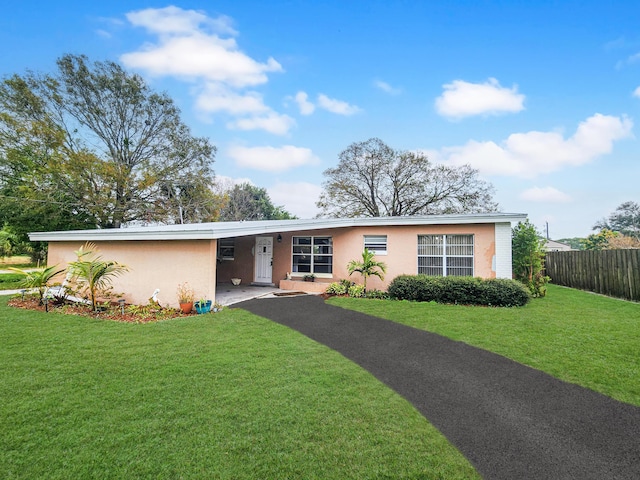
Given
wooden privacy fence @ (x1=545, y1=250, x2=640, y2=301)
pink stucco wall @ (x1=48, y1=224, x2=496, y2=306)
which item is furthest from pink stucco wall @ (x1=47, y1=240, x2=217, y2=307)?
wooden privacy fence @ (x1=545, y1=250, x2=640, y2=301)

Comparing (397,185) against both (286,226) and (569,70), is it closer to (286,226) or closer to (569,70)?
(569,70)

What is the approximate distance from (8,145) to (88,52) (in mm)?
8158

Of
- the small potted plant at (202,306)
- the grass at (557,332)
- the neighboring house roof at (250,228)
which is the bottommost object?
the grass at (557,332)

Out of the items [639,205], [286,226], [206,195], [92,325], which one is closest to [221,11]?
[286,226]

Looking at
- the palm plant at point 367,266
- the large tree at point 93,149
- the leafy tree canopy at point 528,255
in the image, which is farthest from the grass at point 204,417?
the large tree at point 93,149

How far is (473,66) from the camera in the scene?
42.4 feet

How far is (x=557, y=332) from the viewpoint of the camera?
6543 millimetres

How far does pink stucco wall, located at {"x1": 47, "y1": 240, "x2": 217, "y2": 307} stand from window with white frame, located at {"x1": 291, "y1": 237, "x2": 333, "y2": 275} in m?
5.06

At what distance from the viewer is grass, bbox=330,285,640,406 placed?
4.59m

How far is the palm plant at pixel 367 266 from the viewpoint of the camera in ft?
36.8

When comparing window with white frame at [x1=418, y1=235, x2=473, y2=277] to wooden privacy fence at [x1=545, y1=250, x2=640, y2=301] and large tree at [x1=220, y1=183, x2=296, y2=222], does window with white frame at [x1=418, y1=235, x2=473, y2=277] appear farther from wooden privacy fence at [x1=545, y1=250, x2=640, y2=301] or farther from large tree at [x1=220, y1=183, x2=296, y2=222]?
large tree at [x1=220, y1=183, x2=296, y2=222]

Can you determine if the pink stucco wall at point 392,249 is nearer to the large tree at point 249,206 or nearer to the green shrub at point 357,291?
the green shrub at point 357,291

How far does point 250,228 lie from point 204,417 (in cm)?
599

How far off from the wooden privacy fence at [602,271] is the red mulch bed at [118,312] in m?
13.7
